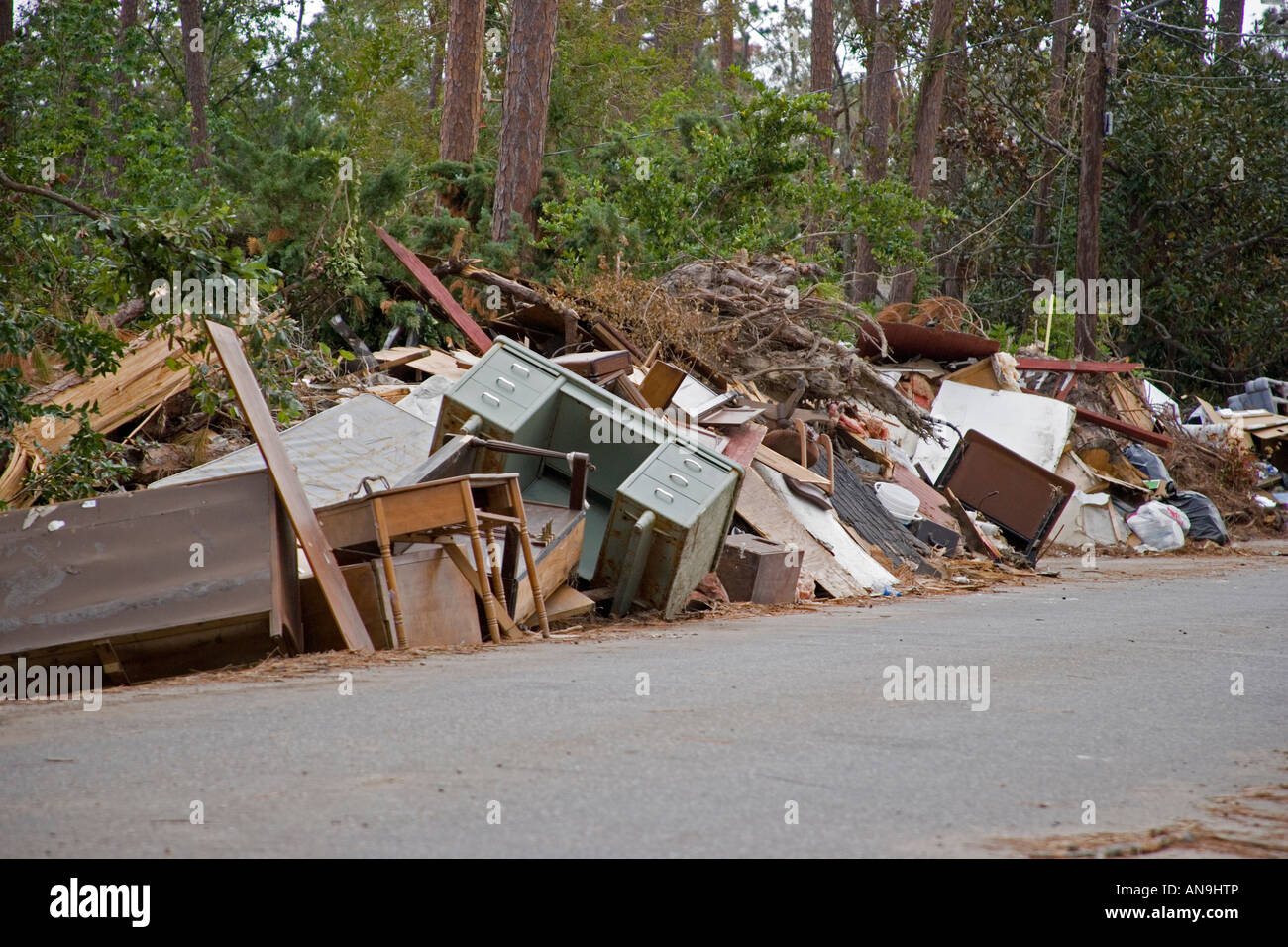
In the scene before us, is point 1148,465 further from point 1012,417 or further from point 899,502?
point 899,502

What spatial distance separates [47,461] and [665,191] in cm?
1089

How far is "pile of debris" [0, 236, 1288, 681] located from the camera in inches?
251

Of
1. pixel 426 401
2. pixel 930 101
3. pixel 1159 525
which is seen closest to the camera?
pixel 426 401

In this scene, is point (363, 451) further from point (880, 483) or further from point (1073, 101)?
point (1073, 101)

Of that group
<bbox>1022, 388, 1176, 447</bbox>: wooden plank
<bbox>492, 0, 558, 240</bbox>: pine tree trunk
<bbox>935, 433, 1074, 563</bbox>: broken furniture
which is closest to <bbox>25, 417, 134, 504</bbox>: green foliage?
<bbox>935, 433, 1074, 563</bbox>: broken furniture

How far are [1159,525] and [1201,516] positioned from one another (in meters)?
0.92

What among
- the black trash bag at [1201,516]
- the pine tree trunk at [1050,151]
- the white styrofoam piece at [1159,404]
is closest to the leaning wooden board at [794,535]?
the black trash bag at [1201,516]

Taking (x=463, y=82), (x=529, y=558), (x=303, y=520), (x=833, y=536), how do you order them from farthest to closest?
1. (x=463, y=82)
2. (x=833, y=536)
3. (x=529, y=558)
4. (x=303, y=520)

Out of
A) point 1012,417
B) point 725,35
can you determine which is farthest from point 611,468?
point 725,35

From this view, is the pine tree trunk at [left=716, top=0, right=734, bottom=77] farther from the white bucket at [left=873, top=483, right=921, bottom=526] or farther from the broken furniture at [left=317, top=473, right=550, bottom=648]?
the broken furniture at [left=317, top=473, right=550, bottom=648]

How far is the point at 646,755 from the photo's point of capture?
12.9 feet

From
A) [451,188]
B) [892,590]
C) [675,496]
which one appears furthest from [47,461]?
[451,188]

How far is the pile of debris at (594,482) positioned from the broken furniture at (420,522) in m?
0.02

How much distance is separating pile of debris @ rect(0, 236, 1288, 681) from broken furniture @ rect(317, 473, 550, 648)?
0.06 feet
